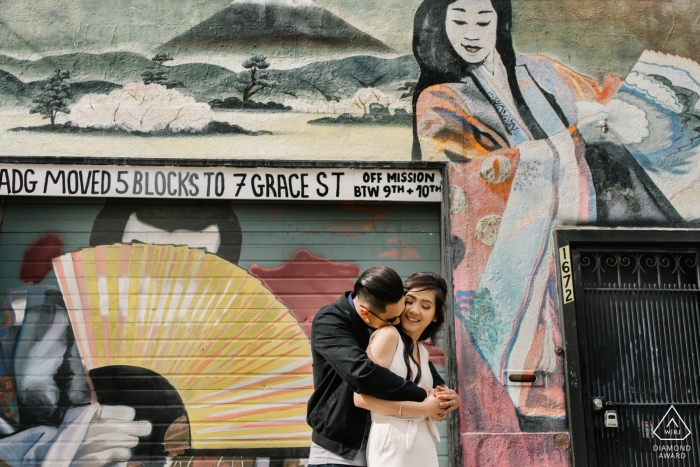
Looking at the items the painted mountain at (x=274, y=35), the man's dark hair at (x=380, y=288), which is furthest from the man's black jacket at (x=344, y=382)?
the painted mountain at (x=274, y=35)

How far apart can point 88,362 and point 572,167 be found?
481cm

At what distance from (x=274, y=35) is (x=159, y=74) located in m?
1.17

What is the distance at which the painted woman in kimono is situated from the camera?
590 centimetres

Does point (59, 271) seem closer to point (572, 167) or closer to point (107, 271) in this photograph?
point (107, 271)

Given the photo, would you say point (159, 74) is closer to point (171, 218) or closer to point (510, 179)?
point (171, 218)

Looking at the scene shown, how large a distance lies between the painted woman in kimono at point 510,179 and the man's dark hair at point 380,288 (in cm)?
300

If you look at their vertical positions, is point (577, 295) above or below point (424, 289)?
above

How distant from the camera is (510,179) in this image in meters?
6.22

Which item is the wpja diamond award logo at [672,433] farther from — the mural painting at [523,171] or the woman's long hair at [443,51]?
the woman's long hair at [443,51]

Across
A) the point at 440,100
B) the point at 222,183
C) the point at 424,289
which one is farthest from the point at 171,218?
the point at 424,289

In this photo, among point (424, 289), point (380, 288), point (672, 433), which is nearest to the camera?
point (380, 288)

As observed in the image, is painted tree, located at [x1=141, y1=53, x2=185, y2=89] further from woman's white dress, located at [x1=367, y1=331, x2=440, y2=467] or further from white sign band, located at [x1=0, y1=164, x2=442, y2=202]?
woman's white dress, located at [x1=367, y1=331, x2=440, y2=467]

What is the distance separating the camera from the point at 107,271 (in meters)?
6.18

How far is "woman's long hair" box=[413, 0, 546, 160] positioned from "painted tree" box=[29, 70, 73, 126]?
3329 millimetres
